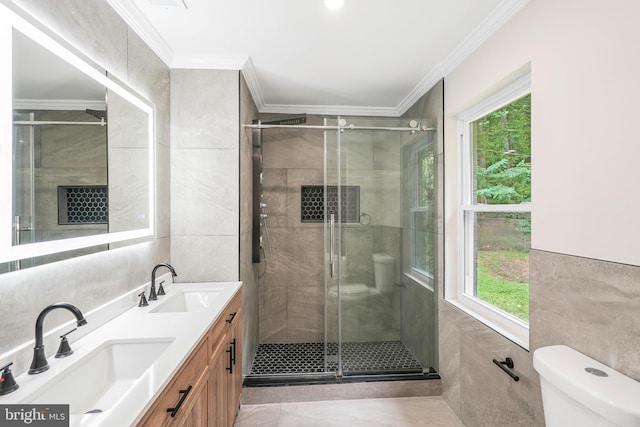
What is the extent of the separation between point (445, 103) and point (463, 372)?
199cm

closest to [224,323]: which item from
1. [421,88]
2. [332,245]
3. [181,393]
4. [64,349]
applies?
[181,393]

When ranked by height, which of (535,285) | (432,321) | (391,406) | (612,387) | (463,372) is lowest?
(391,406)

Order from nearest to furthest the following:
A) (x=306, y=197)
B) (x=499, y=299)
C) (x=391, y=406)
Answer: (x=499, y=299) < (x=391, y=406) < (x=306, y=197)

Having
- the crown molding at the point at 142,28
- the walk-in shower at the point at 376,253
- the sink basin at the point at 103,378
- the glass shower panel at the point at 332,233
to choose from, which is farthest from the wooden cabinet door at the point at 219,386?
the crown molding at the point at 142,28

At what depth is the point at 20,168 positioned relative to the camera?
41.3 inches

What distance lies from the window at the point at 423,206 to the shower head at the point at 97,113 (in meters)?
2.12

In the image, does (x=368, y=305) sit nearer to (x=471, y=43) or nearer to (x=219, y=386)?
(x=219, y=386)

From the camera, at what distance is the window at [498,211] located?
1733mm

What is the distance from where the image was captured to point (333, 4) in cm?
164

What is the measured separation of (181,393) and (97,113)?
1.28m

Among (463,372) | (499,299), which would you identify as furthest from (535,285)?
(463,372)

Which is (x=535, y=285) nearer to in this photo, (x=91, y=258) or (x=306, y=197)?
(x=91, y=258)

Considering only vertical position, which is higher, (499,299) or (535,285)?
(535,285)

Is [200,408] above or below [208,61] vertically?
below
